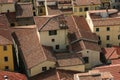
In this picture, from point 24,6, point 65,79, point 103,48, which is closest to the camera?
point 65,79

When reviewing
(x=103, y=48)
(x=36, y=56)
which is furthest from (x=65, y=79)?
(x=103, y=48)

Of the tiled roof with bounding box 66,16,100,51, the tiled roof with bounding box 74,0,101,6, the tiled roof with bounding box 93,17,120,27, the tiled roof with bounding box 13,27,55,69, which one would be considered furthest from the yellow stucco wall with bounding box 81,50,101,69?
the tiled roof with bounding box 74,0,101,6

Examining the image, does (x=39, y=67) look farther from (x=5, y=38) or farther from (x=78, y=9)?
(x=78, y=9)

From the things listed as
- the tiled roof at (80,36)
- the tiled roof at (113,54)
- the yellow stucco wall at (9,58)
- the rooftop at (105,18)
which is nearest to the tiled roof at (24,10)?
the tiled roof at (80,36)

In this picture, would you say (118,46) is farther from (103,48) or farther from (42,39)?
(42,39)

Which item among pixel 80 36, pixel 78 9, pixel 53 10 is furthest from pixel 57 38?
pixel 78 9

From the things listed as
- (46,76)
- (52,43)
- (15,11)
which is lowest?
(46,76)

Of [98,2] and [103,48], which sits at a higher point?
[98,2]
